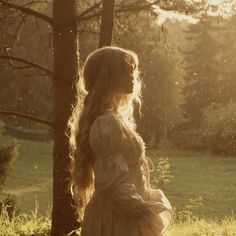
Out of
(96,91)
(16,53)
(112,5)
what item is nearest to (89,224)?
(96,91)

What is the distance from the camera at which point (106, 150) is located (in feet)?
11.7

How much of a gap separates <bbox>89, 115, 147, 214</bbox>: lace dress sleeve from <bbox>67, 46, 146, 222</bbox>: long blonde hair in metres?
0.11

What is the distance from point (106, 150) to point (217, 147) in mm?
32917

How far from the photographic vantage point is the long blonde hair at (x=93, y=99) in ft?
11.9

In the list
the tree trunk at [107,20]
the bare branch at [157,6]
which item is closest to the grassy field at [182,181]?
the bare branch at [157,6]

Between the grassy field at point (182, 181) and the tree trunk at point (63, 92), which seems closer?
the tree trunk at point (63, 92)

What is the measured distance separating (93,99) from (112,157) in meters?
0.38

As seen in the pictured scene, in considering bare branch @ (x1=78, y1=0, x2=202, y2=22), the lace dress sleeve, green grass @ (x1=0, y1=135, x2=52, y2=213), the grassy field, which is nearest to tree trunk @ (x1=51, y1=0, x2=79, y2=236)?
bare branch @ (x1=78, y1=0, x2=202, y2=22)

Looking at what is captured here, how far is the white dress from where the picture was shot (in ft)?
11.5

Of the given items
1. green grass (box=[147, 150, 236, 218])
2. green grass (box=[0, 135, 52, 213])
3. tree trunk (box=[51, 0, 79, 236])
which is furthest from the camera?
green grass (box=[0, 135, 52, 213])

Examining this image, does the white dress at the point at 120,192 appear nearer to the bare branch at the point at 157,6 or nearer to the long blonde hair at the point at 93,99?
the long blonde hair at the point at 93,99

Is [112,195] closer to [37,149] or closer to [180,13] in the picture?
[180,13]

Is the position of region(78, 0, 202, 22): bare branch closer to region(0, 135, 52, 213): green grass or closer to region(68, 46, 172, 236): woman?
region(68, 46, 172, 236): woman

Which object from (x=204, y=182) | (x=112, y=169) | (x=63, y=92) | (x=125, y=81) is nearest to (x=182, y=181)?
(x=204, y=182)
